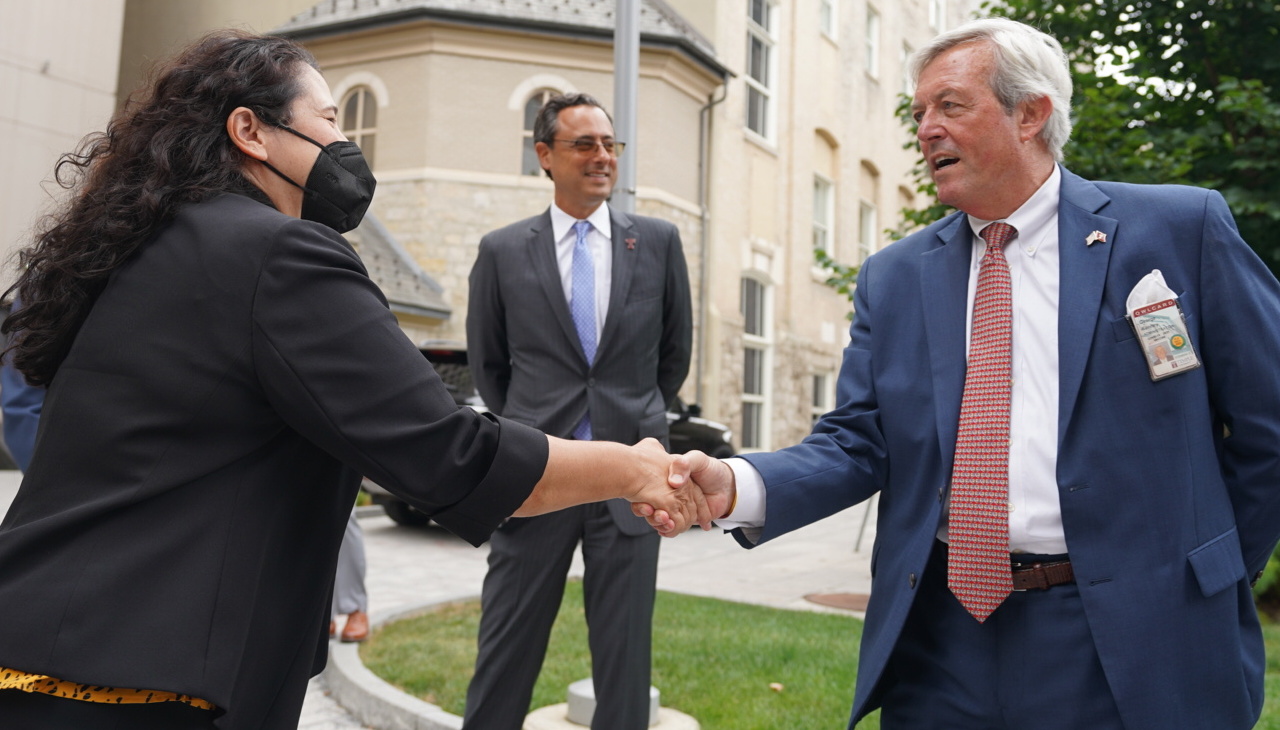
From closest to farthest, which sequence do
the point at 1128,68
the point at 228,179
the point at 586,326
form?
the point at 228,179, the point at 586,326, the point at 1128,68

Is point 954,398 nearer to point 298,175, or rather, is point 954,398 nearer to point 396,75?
point 298,175

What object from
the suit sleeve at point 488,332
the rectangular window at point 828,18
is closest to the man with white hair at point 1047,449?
the suit sleeve at point 488,332

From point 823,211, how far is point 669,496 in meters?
23.6

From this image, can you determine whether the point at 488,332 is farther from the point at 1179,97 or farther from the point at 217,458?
the point at 1179,97

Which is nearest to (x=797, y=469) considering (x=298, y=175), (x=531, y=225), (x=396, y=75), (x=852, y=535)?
(x=298, y=175)

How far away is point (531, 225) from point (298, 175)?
6.80 ft

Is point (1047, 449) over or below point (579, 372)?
below

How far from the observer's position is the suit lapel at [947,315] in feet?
8.45

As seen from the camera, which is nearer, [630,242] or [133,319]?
[133,319]

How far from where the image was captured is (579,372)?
404cm

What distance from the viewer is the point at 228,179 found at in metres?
2.13

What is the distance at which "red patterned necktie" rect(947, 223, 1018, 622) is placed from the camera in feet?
7.90

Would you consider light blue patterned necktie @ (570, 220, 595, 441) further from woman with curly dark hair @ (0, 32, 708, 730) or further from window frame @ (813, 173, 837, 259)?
window frame @ (813, 173, 837, 259)

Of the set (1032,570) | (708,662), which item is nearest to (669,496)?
(1032,570)
